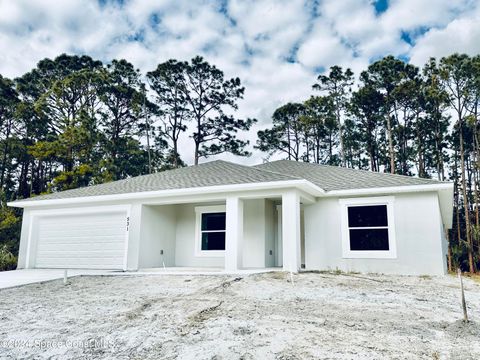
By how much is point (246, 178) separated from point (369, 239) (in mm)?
3986

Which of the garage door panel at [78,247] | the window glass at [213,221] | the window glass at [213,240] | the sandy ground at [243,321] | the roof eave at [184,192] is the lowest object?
the sandy ground at [243,321]

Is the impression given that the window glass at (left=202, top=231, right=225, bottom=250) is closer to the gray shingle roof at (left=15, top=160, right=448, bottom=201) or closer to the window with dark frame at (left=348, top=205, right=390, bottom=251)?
the gray shingle roof at (left=15, top=160, right=448, bottom=201)

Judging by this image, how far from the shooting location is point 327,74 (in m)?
27.8

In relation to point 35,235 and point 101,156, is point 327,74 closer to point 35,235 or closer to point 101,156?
point 101,156

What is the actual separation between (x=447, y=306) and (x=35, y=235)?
41.6 feet

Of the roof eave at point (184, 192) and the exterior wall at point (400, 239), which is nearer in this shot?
the roof eave at point (184, 192)

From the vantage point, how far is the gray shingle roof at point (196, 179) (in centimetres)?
1090

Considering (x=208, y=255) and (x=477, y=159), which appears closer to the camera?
(x=208, y=255)

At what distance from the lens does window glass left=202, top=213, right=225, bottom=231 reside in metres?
12.7

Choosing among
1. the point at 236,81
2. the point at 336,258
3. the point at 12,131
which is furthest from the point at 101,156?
the point at 336,258

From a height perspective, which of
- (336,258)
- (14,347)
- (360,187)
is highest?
(360,187)

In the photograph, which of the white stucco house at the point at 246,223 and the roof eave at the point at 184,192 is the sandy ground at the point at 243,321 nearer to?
the white stucco house at the point at 246,223

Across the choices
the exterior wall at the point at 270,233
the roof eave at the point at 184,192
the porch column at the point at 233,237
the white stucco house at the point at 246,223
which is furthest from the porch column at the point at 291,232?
the exterior wall at the point at 270,233

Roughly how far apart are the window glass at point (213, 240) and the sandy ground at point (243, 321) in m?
4.26
